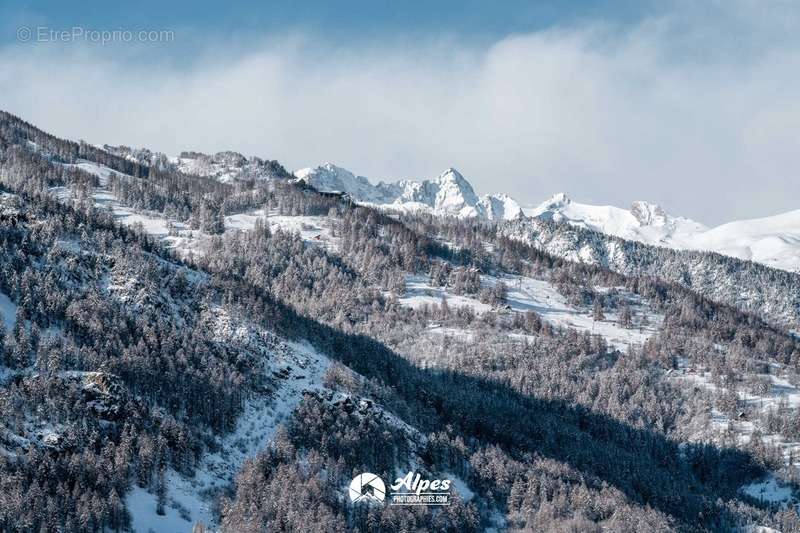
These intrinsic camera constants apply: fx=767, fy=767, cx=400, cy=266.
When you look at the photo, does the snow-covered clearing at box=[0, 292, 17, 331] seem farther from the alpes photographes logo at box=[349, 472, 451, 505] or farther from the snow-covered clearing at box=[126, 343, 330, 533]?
the alpes photographes logo at box=[349, 472, 451, 505]

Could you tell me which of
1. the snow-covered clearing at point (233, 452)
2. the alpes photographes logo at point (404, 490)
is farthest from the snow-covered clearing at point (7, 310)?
the alpes photographes logo at point (404, 490)

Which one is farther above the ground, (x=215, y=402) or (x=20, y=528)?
(x=215, y=402)

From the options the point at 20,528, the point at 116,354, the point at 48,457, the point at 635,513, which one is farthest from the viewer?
the point at 635,513

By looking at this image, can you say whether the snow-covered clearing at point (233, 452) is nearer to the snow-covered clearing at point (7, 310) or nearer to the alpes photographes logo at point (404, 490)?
the alpes photographes logo at point (404, 490)

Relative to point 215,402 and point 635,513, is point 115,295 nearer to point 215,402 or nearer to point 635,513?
point 215,402

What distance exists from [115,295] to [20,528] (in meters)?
73.7

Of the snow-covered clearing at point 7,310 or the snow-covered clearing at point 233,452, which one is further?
the snow-covered clearing at point 7,310

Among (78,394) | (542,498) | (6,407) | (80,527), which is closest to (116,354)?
(78,394)

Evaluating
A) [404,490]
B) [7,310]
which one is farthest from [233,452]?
[7,310]

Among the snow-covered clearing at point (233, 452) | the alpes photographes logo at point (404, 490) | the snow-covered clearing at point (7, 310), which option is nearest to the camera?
the snow-covered clearing at point (233, 452)

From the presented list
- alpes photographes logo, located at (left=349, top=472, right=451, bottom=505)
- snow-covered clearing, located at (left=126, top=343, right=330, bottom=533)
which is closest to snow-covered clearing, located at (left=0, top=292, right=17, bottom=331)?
snow-covered clearing, located at (left=126, top=343, right=330, bottom=533)

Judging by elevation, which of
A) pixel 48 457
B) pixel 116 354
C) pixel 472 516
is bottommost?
pixel 472 516

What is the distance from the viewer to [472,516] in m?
161

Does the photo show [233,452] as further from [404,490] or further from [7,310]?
[7,310]
